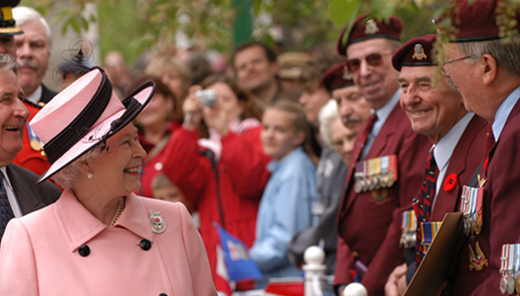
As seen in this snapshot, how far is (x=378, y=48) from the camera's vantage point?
4.65 metres

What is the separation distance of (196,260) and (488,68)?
154 centimetres

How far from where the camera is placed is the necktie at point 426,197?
3.69 m

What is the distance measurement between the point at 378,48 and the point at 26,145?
2263 mm

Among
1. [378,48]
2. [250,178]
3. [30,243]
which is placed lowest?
[250,178]

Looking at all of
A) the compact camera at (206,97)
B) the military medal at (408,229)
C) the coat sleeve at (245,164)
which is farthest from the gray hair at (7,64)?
the compact camera at (206,97)

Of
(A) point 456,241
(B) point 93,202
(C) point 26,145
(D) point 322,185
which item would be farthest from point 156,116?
(A) point 456,241

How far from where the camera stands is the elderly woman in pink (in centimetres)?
308

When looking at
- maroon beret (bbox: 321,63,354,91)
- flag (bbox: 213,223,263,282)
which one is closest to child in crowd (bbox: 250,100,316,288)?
flag (bbox: 213,223,263,282)

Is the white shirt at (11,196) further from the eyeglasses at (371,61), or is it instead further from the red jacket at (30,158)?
the eyeglasses at (371,61)

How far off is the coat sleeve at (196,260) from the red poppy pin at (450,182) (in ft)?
3.98

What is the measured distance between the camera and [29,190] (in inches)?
144

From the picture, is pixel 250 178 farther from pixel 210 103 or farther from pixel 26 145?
pixel 26 145

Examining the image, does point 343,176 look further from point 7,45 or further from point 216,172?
point 7,45

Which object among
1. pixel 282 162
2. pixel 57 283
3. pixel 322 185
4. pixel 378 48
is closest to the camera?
pixel 57 283
